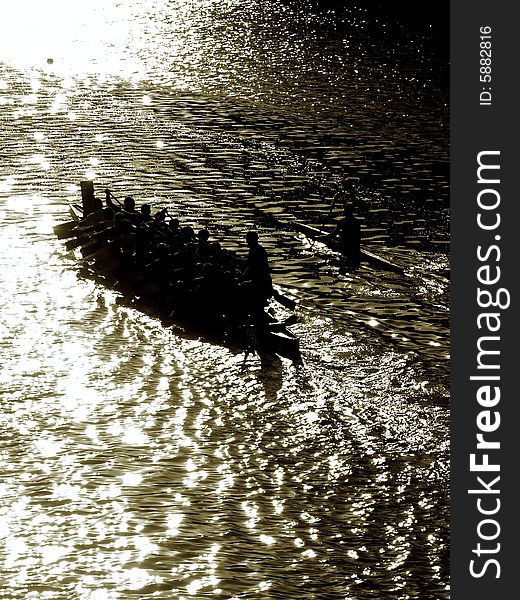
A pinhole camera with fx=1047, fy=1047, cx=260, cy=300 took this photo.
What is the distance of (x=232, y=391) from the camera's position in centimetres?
3086

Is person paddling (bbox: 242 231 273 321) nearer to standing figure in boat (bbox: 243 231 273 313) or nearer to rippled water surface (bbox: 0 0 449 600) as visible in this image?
standing figure in boat (bbox: 243 231 273 313)

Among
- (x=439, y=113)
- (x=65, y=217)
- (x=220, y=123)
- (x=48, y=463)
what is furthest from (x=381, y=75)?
(x=48, y=463)

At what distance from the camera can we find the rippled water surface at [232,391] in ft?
72.8

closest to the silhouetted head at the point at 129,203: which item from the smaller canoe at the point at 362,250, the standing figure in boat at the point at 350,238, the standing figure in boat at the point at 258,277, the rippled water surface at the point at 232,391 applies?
the rippled water surface at the point at 232,391

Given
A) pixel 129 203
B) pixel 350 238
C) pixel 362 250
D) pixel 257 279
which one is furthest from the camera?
pixel 362 250

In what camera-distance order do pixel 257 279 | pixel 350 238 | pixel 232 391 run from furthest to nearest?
pixel 350 238 < pixel 257 279 < pixel 232 391

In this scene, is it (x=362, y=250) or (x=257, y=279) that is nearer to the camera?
(x=257, y=279)

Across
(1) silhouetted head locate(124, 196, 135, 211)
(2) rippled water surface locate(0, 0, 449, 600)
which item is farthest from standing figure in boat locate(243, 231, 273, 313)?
(1) silhouetted head locate(124, 196, 135, 211)

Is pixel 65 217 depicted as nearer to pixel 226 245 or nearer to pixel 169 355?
pixel 226 245

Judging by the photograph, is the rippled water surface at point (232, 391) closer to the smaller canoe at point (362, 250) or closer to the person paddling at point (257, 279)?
the smaller canoe at point (362, 250)

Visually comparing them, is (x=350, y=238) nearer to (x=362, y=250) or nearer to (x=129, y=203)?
(x=362, y=250)

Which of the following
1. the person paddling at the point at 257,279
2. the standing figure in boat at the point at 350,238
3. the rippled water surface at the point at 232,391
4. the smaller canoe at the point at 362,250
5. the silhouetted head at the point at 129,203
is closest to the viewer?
the rippled water surface at the point at 232,391

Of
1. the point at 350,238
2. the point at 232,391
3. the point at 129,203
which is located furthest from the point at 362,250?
the point at 232,391

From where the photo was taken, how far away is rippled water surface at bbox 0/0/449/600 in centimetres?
2220
